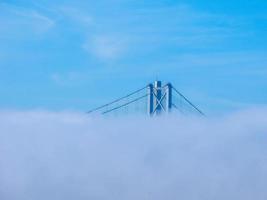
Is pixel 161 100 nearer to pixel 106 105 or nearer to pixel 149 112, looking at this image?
pixel 149 112

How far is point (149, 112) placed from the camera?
29688 mm

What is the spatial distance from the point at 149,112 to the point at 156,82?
1.78 meters

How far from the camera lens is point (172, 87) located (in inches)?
1200

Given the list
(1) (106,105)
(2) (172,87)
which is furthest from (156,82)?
(1) (106,105)

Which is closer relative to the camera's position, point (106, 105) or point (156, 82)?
point (156, 82)

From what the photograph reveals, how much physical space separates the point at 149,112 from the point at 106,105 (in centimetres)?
498

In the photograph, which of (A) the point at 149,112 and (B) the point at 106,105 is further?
(B) the point at 106,105

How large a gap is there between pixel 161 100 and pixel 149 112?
3.17 feet

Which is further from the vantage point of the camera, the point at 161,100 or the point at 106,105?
the point at 106,105

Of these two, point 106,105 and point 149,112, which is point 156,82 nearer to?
point 149,112

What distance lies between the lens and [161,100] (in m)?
29.8

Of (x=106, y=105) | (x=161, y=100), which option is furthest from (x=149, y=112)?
(x=106, y=105)

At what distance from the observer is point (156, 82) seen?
30.0m

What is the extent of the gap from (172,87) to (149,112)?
2.11 m
